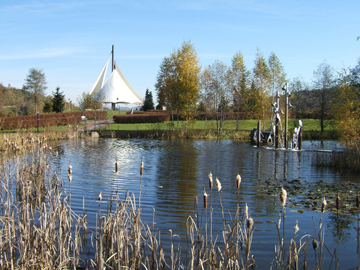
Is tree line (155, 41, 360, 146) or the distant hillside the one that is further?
the distant hillside

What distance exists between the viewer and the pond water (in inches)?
218

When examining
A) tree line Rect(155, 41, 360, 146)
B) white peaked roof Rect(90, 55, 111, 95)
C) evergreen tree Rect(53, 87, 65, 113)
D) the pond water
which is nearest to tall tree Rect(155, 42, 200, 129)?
tree line Rect(155, 41, 360, 146)

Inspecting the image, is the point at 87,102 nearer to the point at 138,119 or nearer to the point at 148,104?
the point at 138,119

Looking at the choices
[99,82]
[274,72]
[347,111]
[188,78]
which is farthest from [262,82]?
[99,82]

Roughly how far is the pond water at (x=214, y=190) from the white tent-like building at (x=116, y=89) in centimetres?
4059

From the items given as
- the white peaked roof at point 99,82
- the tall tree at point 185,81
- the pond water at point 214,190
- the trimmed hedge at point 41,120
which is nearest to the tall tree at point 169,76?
the tall tree at point 185,81

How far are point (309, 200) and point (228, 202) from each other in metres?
1.74

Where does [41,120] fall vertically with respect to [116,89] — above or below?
below

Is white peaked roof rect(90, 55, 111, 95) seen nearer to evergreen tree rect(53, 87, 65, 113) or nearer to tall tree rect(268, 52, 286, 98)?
evergreen tree rect(53, 87, 65, 113)

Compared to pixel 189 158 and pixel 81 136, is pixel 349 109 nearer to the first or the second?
pixel 189 158

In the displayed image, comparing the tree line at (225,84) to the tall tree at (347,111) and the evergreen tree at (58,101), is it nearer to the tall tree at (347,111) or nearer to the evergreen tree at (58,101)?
the tall tree at (347,111)

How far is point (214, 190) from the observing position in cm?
895

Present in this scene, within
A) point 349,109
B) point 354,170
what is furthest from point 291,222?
point 349,109

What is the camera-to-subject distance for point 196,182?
994cm
